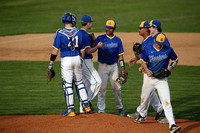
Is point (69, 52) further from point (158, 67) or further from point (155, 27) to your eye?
point (155, 27)

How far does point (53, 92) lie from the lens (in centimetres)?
1216

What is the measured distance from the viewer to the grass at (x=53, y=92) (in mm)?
10430

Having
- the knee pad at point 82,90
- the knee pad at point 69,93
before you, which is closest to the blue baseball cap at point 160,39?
the knee pad at point 82,90

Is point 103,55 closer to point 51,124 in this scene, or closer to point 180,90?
point 51,124

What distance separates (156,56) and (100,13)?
77.0 feet

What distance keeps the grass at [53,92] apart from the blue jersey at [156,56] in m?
2.24

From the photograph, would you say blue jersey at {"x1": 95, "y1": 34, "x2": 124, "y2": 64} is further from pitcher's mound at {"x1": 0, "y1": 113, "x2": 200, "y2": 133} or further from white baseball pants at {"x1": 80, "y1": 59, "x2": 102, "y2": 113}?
pitcher's mound at {"x1": 0, "y1": 113, "x2": 200, "y2": 133}

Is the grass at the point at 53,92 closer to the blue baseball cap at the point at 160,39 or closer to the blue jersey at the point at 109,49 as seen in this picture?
the blue jersey at the point at 109,49

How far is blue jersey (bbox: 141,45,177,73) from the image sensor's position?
26.7 feet

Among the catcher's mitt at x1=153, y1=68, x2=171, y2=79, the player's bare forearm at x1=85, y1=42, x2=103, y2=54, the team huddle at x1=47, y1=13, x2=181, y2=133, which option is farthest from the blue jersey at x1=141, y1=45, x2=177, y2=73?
Result: the player's bare forearm at x1=85, y1=42, x2=103, y2=54

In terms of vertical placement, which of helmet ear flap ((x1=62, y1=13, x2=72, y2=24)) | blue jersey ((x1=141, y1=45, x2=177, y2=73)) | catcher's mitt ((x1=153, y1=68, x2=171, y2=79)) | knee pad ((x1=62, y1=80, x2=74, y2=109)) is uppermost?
helmet ear flap ((x1=62, y1=13, x2=72, y2=24))

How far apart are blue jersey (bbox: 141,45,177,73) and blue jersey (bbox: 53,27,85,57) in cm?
150

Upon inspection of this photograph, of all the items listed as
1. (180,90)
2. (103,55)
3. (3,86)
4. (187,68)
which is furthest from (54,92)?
(187,68)

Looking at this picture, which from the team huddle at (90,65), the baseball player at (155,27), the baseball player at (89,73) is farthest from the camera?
the baseball player at (89,73)
